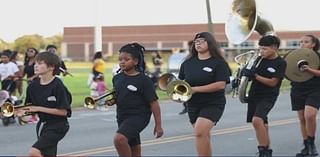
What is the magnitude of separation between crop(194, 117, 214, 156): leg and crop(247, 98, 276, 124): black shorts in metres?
1.30

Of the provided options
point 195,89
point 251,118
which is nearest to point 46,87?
point 195,89

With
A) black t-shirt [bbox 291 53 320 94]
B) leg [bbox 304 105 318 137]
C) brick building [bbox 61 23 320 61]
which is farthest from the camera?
brick building [bbox 61 23 320 61]

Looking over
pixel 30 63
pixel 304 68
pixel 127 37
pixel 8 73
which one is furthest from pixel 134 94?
pixel 127 37

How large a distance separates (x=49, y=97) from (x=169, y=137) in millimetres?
4830

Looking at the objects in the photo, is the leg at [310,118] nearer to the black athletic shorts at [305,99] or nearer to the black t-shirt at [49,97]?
the black athletic shorts at [305,99]

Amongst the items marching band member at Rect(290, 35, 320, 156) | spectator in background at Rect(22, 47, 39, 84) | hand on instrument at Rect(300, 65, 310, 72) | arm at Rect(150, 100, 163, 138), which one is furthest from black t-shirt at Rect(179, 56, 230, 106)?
spectator in background at Rect(22, 47, 39, 84)

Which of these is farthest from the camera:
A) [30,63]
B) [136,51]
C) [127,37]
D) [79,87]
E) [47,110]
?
[127,37]

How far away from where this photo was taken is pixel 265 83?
7.68 metres

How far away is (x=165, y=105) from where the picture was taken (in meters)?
17.4

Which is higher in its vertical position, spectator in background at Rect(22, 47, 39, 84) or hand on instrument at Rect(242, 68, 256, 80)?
spectator in background at Rect(22, 47, 39, 84)

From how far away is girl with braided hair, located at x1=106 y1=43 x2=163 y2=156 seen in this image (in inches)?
250

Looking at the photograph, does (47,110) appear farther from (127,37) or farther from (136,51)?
(127,37)

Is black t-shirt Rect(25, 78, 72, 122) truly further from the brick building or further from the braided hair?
the brick building

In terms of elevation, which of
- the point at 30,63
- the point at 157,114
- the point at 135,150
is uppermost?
the point at 30,63
